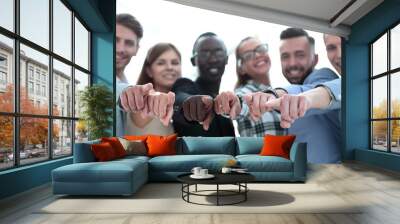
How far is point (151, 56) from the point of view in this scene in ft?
28.7

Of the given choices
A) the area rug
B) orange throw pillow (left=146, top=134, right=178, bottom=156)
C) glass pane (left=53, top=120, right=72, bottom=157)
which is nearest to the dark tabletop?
the area rug

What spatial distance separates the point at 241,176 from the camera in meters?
4.73

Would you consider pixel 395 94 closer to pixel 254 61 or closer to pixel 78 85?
pixel 254 61

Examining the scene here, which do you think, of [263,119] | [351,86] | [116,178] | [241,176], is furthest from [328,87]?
[116,178]

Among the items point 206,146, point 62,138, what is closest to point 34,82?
point 62,138

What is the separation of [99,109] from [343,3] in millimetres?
5312

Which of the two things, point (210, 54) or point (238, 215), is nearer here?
point (238, 215)

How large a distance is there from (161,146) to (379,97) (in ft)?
17.4

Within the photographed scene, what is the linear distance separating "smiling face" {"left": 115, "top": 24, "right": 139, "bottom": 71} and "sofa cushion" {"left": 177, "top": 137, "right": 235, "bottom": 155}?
9.22ft

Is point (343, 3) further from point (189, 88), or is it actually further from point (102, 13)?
point (102, 13)

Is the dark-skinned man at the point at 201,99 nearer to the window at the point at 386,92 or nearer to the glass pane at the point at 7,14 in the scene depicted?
the window at the point at 386,92

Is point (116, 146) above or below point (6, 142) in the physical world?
below

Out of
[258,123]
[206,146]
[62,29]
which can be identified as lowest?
[206,146]

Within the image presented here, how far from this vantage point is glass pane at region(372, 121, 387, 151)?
835cm
